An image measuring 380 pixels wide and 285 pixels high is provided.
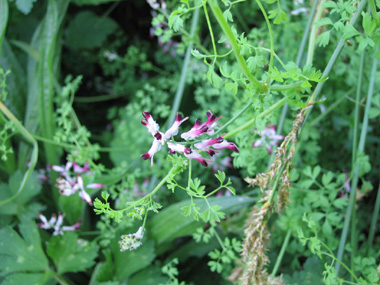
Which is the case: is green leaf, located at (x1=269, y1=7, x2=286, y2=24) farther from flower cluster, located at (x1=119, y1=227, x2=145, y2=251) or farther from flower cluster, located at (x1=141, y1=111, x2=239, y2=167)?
flower cluster, located at (x1=119, y1=227, x2=145, y2=251)

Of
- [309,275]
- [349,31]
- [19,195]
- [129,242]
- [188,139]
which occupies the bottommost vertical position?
[309,275]

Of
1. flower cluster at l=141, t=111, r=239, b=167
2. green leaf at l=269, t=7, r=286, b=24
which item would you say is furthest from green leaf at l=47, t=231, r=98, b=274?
green leaf at l=269, t=7, r=286, b=24

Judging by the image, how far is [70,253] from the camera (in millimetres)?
992

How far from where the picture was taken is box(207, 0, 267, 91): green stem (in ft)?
1.66

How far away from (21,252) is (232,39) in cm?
77

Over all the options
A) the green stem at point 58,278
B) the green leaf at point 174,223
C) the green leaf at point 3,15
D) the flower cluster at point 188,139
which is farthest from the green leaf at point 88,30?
the flower cluster at point 188,139

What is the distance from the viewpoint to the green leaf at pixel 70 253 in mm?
982

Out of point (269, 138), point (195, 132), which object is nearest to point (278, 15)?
point (195, 132)

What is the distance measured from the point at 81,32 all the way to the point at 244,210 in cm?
108

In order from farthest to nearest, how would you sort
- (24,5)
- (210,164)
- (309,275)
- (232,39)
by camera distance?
(210,164) < (24,5) < (309,275) < (232,39)

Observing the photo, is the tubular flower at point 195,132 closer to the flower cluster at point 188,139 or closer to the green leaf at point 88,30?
the flower cluster at point 188,139

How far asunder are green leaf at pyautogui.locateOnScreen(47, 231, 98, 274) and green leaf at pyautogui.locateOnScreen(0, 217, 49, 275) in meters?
0.03

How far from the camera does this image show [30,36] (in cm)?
159

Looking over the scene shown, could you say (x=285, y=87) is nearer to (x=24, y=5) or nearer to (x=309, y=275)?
(x=309, y=275)
